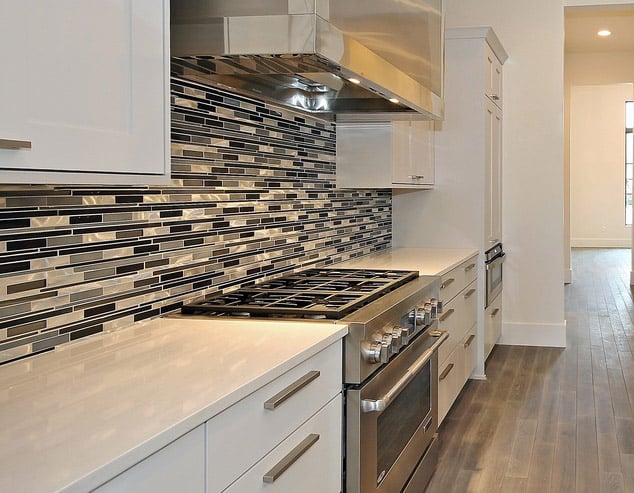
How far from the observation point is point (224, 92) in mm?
2811

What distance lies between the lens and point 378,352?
2324mm

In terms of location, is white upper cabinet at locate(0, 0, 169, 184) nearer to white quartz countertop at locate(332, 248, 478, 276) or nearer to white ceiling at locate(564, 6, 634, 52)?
white quartz countertop at locate(332, 248, 478, 276)

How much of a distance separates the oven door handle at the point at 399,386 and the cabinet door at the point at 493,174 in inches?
92.8

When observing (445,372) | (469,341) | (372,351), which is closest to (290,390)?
(372,351)

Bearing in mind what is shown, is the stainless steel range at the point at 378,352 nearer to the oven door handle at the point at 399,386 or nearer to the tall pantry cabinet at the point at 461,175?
the oven door handle at the point at 399,386

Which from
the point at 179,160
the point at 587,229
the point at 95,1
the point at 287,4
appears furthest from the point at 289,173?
the point at 587,229

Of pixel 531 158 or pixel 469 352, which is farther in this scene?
pixel 531 158

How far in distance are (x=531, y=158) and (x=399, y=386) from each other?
4.00 metres

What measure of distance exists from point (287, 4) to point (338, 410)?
42.0 inches

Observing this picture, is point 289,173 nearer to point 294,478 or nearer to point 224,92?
point 224,92

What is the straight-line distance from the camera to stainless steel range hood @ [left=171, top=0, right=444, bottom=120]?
2.16m

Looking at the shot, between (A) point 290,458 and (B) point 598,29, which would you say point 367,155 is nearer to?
(A) point 290,458

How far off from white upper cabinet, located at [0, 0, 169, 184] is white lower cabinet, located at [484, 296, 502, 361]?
3946 mm

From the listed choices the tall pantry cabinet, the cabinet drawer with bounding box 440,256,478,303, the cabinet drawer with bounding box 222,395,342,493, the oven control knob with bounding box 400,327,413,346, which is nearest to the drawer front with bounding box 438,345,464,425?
the cabinet drawer with bounding box 440,256,478,303
